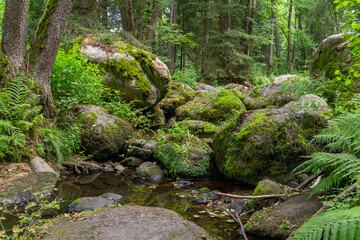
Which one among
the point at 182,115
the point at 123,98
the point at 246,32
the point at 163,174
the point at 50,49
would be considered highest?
the point at 246,32

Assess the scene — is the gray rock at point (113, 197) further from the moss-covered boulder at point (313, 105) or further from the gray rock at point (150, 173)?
the moss-covered boulder at point (313, 105)

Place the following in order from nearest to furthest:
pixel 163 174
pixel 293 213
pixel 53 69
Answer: pixel 293 213 → pixel 163 174 → pixel 53 69

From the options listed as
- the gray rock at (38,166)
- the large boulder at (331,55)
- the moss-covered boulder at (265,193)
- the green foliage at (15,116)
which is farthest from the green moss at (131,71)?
the moss-covered boulder at (265,193)

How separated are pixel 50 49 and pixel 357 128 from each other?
5.96 m

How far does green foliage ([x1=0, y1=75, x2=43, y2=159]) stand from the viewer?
4203 millimetres

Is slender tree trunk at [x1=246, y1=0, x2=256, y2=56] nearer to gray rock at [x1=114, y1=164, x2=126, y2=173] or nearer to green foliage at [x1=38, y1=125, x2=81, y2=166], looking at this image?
gray rock at [x1=114, y1=164, x2=126, y2=173]

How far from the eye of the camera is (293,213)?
Answer: 2891mm

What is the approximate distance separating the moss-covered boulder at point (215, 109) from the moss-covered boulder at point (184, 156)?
307 cm

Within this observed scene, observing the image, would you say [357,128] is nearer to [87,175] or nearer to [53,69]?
[87,175]

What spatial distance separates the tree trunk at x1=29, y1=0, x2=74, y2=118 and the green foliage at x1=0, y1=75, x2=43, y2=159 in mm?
472

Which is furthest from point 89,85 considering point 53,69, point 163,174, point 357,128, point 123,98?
point 357,128

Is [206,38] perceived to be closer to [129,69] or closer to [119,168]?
[129,69]

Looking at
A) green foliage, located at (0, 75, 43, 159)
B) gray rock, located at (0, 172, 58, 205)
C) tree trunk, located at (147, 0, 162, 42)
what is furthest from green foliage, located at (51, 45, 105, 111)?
tree trunk, located at (147, 0, 162, 42)

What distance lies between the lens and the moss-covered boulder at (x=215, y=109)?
919 centimetres
